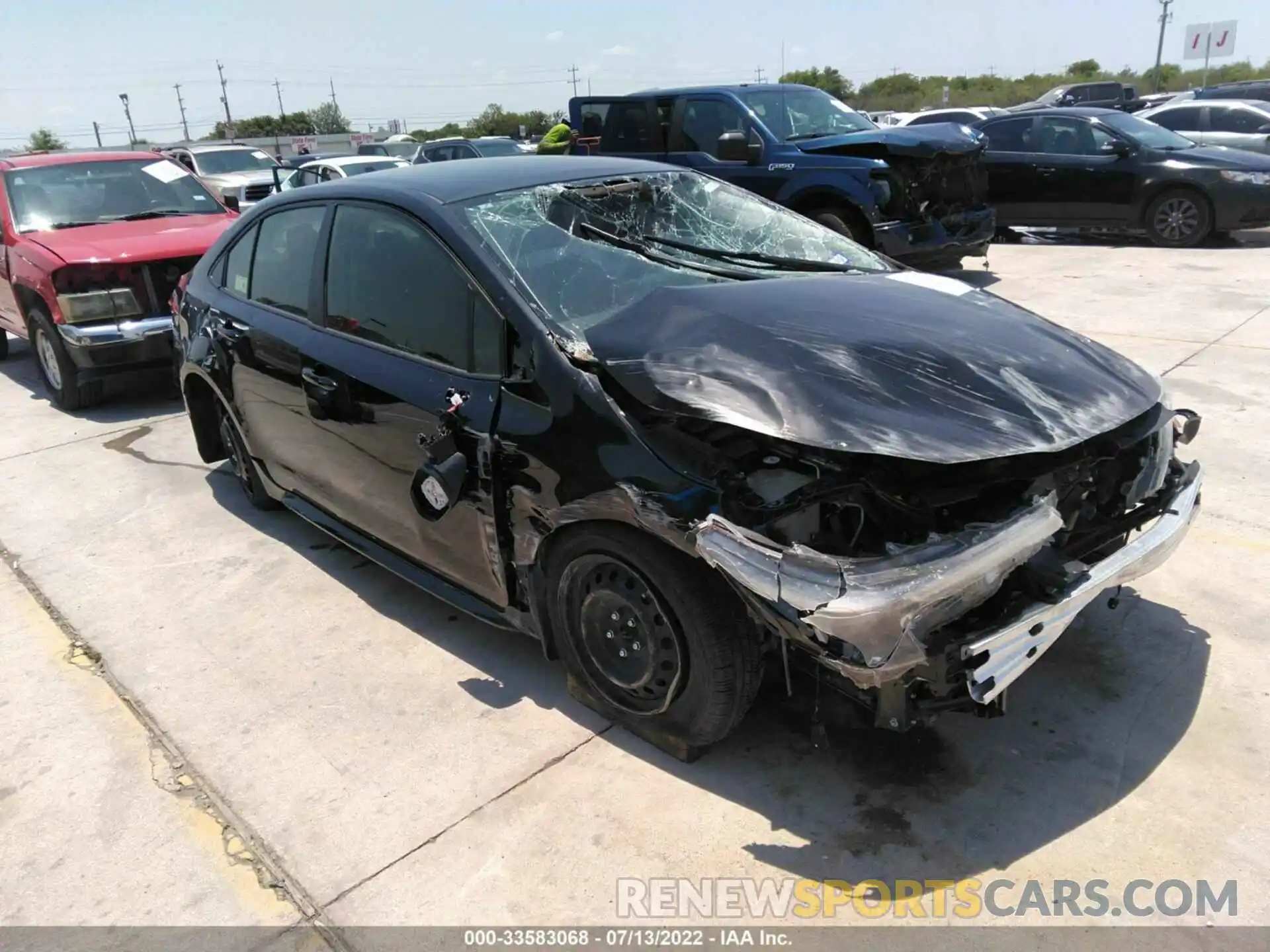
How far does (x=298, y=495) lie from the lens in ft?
14.4

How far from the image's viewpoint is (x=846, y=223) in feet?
28.2

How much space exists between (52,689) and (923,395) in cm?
337

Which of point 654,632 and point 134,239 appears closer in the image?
point 654,632

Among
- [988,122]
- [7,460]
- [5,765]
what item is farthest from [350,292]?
[988,122]

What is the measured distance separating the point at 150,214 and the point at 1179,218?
421 inches

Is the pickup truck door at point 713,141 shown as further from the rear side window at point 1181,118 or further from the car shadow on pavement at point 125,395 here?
the rear side window at point 1181,118

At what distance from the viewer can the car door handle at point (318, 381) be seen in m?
3.62

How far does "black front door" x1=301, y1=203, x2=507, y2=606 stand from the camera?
3082mm

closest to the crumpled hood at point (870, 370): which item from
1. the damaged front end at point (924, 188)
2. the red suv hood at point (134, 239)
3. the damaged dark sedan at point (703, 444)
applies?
the damaged dark sedan at point (703, 444)

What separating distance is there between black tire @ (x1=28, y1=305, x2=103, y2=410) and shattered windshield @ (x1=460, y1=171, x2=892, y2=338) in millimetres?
5173

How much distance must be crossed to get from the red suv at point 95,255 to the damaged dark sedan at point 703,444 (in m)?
3.73

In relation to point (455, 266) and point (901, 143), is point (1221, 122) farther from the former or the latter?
point (455, 266)

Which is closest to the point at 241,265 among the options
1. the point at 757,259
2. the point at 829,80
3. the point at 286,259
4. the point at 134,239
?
the point at 286,259
